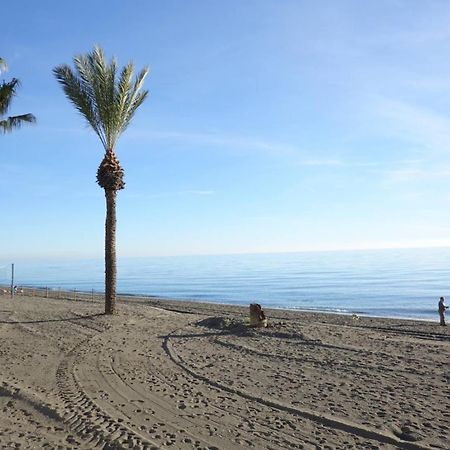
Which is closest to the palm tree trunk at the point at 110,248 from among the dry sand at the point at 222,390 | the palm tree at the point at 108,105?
the palm tree at the point at 108,105

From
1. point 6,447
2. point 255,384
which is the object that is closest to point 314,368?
point 255,384

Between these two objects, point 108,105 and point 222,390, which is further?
point 108,105

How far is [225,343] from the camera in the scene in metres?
11.3

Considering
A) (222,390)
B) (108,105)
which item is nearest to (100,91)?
(108,105)

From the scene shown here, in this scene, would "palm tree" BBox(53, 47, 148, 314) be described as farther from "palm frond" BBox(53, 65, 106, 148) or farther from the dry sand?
the dry sand

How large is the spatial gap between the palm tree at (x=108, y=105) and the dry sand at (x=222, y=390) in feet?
15.0

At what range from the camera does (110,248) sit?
16547mm

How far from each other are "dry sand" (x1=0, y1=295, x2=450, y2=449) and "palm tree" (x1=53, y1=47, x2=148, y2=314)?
15.0ft

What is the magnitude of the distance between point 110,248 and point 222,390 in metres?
10.3

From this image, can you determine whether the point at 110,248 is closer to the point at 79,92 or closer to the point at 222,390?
the point at 79,92

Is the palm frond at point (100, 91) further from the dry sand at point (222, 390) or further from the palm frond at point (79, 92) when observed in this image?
the dry sand at point (222, 390)

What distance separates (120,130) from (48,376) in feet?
34.1

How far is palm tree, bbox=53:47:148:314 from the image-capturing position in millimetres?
15727

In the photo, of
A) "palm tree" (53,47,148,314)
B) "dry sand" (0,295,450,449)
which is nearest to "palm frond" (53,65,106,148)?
"palm tree" (53,47,148,314)
